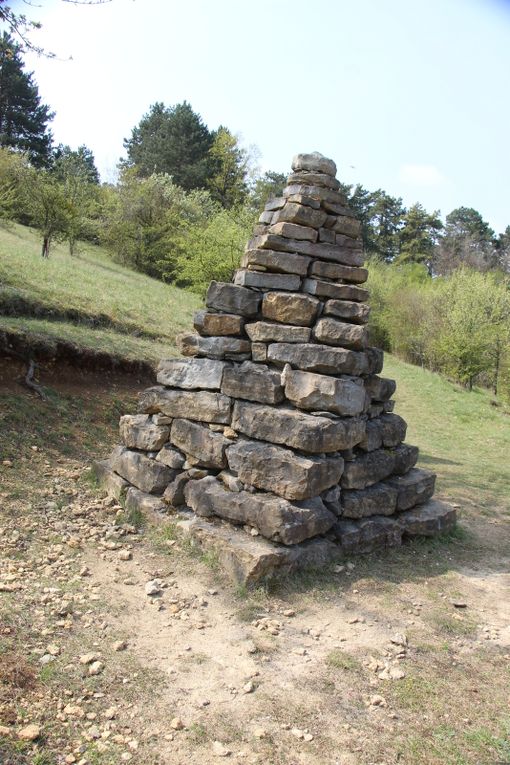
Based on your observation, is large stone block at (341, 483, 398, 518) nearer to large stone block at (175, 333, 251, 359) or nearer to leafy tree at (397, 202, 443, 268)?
large stone block at (175, 333, 251, 359)

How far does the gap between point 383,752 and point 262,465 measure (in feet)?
9.14

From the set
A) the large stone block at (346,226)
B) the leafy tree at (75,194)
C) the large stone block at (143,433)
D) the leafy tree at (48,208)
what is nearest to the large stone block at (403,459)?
the large stone block at (346,226)

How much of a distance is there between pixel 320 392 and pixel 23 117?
143 feet

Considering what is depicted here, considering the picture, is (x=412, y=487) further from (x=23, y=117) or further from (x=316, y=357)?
(x=23, y=117)

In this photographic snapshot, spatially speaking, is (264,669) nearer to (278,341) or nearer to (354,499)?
(354,499)

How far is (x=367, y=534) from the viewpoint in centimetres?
612

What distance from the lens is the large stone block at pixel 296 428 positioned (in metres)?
5.65

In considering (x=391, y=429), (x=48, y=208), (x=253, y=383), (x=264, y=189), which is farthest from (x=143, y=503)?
(x=264, y=189)

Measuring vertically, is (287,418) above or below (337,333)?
below

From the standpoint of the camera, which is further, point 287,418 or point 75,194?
point 75,194

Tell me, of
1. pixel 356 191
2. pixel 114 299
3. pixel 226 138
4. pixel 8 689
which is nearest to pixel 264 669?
pixel 8 689

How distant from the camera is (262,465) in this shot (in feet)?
18.6

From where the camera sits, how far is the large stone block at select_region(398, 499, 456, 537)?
659 centimetres

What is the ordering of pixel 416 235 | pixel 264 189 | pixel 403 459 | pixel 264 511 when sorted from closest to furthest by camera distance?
1. pixel 264 511
2. pixel 403 459
3. pixel 264 189
4. pixel 416 235
